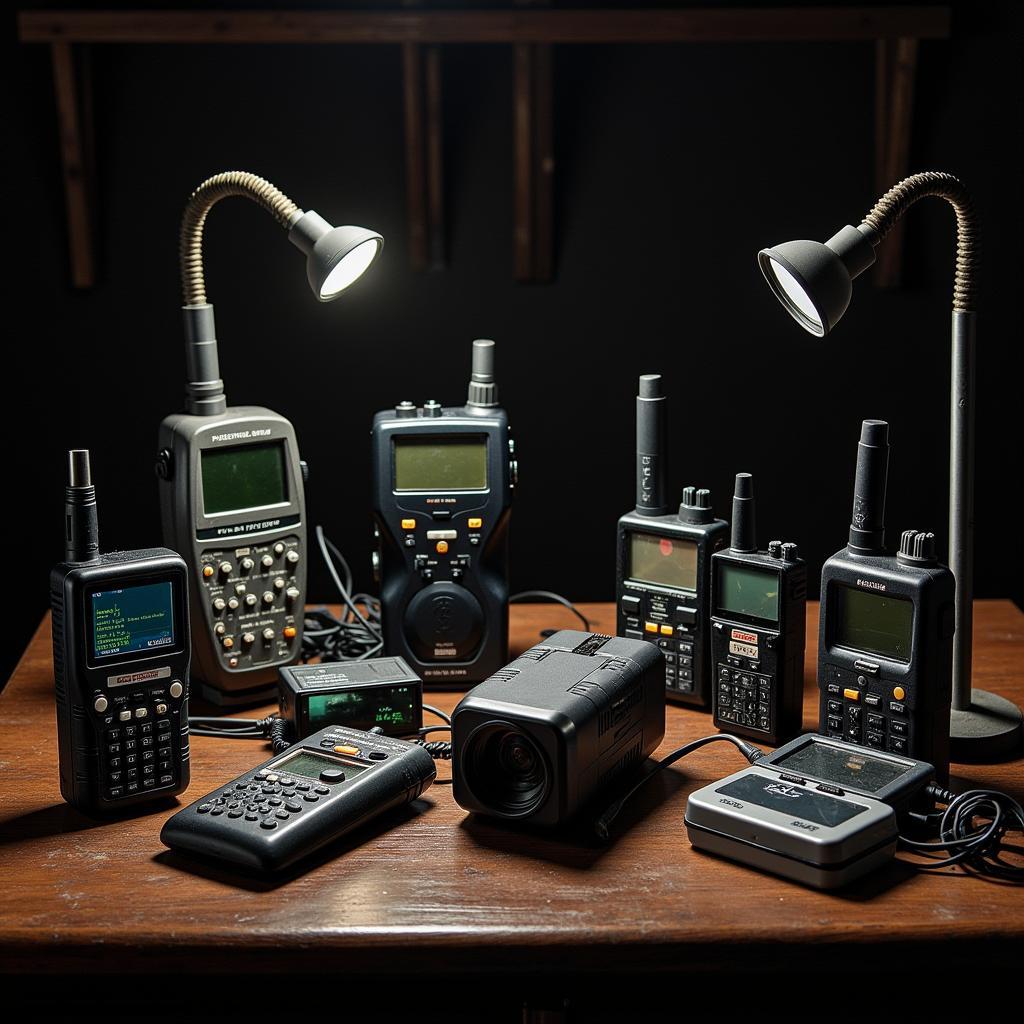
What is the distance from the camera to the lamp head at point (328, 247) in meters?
1.79

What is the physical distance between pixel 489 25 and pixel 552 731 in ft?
5.37

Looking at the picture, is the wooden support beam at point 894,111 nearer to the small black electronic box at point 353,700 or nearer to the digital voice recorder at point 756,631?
the digital voice recorder at point 756,631

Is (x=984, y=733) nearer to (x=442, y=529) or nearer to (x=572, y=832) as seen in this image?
(x=572, y=832)

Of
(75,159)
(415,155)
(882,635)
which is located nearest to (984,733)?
(882,635)

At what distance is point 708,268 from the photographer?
290cm

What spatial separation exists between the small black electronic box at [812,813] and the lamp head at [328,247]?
0.82m

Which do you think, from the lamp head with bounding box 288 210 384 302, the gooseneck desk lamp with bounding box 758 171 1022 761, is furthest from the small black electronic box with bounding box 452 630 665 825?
the lamp head with bounding box 288 210 384 302

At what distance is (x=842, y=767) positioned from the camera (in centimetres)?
154

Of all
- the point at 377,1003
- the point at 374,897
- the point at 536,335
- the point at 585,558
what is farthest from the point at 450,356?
the point at 374,897

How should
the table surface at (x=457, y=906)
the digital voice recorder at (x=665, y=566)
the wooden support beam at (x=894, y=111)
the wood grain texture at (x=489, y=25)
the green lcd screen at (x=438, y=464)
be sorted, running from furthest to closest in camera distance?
the wooden support beam at (x=894, y=111)
the wood grain texture at (x=489, y=25)
the green lcd screen at (x=438, y=464)
the digital voice recorder at (x=665, y=566)
the table surface at (x=457, y=906)

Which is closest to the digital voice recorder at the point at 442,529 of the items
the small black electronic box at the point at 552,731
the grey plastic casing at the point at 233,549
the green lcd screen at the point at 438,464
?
the green lcd screen at the point at 438,464

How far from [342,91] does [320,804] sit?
5.63 ft

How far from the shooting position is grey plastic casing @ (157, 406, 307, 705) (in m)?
1.87

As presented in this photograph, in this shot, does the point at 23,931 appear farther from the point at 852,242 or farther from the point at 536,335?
the point at 536,335
